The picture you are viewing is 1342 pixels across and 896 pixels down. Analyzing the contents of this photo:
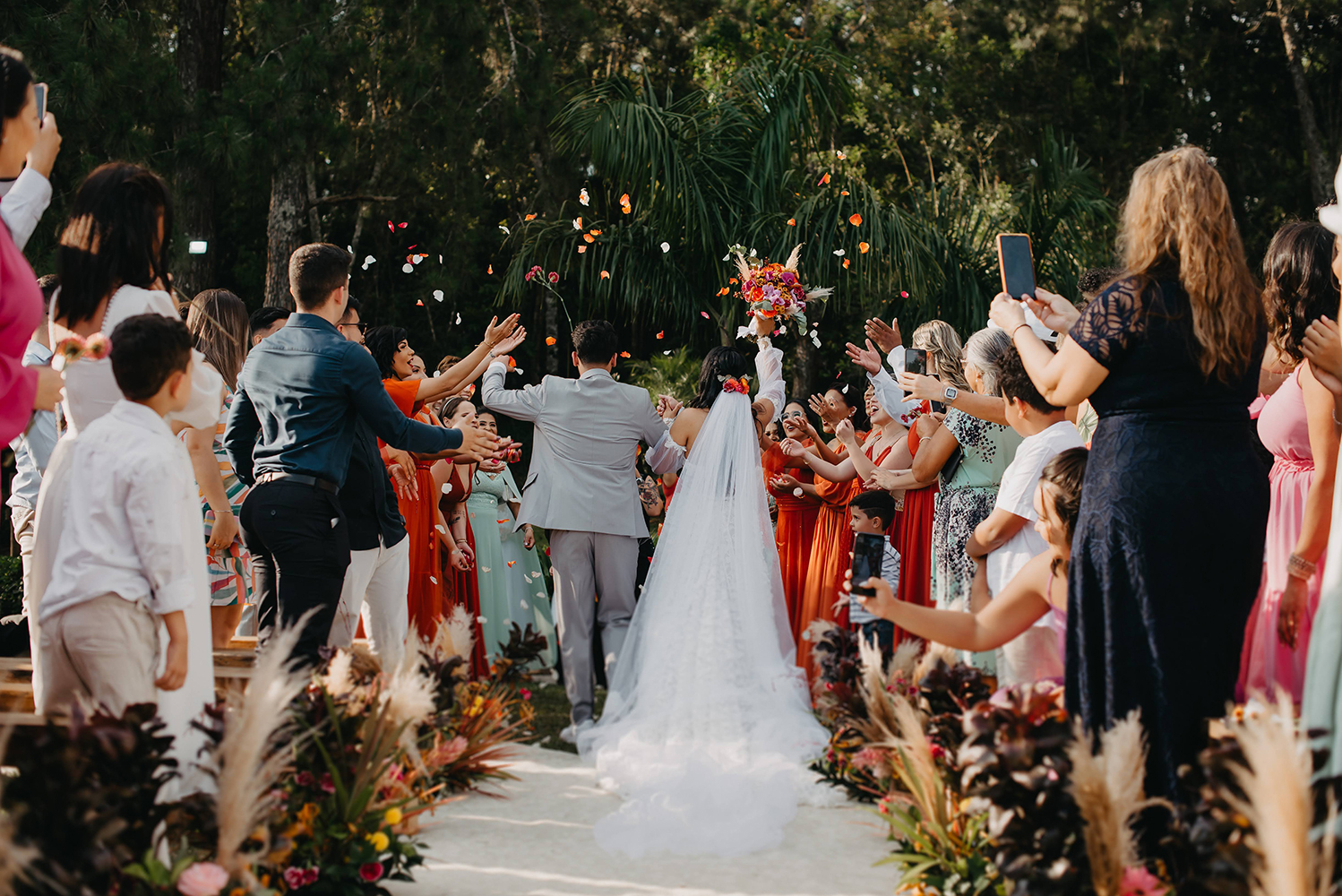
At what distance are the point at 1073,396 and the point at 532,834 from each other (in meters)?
2.31

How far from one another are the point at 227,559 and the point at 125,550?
2233mm

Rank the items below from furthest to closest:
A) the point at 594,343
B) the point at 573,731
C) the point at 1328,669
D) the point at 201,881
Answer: the point at 594,343, the point at 573,731, the point at 1328,669, the point at 201,881

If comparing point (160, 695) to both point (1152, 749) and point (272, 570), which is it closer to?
point (272, 570)

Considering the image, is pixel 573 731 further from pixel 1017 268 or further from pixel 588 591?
pixel 1017 268

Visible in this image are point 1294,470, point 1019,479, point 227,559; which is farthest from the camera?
point 227,559

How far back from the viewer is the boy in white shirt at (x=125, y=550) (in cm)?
281

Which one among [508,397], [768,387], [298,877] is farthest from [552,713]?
[298,877]

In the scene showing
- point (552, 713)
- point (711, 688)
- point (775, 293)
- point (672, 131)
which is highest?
point (672, 131)

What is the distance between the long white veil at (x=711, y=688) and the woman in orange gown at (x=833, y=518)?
84cm

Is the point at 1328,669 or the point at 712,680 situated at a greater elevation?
the point at 1328,669

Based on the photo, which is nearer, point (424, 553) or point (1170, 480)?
point (1170, 480)

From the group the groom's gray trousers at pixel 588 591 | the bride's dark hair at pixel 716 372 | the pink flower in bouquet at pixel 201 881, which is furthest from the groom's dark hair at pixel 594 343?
the pink flower in bouquet at pixel 201 881

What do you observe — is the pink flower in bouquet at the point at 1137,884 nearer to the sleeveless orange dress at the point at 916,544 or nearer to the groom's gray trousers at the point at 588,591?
the groom's gray trousers at the point at 588,591

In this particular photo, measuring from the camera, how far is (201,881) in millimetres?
2344
